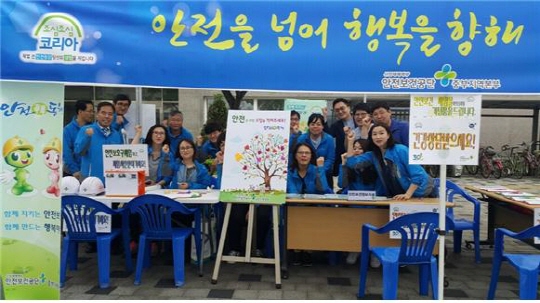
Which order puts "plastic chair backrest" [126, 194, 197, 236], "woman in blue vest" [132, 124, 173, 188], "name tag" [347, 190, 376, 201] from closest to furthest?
"plastic chair backrest" [126, 194, 197, 236] < "name tag" [347, 190, 376, 201] < "woman in blue vest" [132, 124, 173, 188]

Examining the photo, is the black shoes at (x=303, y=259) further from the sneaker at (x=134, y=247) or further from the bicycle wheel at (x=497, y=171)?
the bicycle wheel at (x=497, y=171)

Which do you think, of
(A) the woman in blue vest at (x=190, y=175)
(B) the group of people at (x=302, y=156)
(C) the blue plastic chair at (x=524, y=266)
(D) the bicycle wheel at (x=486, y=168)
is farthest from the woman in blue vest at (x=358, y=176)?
(D) the bicycle wheel at (x=486, y=168)

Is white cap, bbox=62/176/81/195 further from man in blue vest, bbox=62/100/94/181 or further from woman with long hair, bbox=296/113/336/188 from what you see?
woman with long hair, bbox=296/113/336/188

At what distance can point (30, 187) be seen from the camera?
9.11 feet

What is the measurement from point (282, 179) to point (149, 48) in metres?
1.58

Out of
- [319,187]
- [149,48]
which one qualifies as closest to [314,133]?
[319,187]

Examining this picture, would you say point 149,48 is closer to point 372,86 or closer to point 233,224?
point 372,86

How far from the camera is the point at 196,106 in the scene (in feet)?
49.1

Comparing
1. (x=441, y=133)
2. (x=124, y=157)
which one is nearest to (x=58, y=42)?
(x=124, y=157)

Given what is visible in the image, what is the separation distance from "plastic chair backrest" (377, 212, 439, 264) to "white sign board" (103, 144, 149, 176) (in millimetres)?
2314

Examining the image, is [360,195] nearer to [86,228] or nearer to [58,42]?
[86,228]

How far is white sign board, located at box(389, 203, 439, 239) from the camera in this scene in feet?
11.6

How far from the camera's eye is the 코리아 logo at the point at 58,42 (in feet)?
A: 8.47

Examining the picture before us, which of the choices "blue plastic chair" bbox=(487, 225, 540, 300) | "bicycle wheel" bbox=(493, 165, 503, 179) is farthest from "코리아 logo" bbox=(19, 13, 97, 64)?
"bicycle wheel" bbox=(493, 165, 503, 179)
